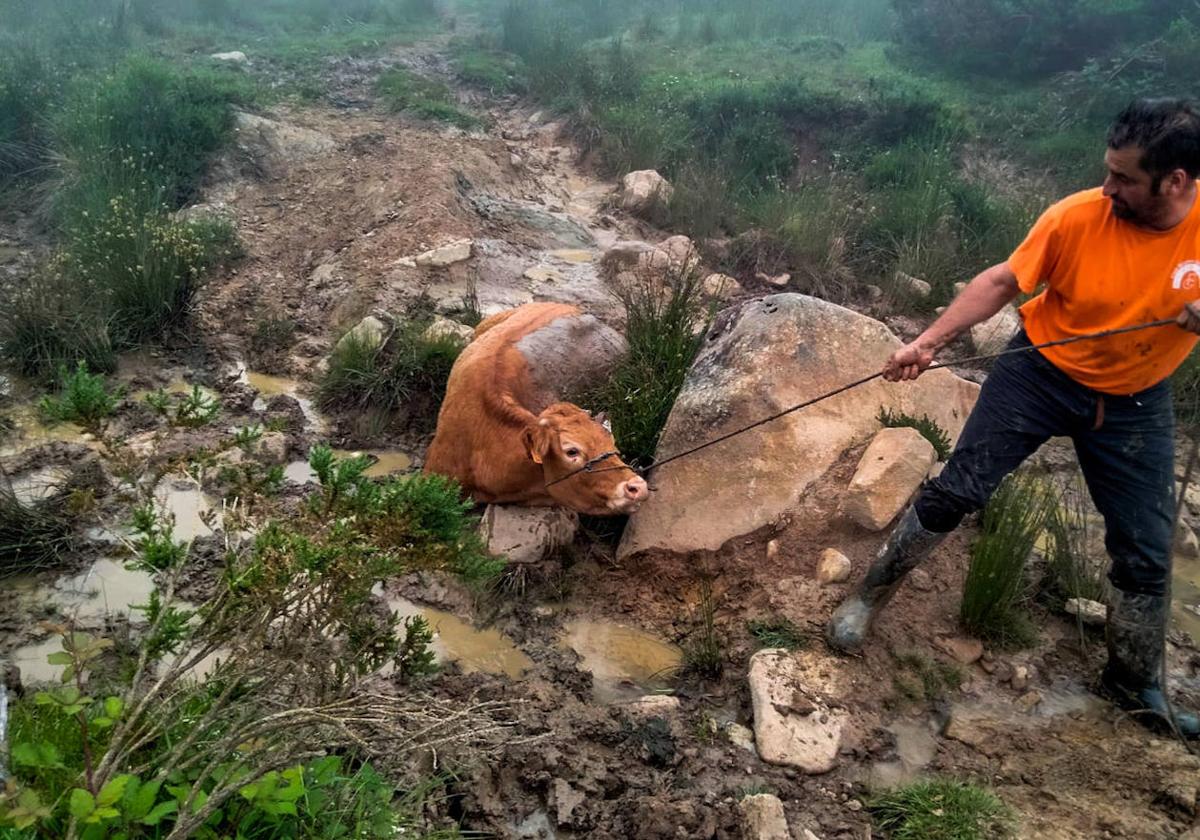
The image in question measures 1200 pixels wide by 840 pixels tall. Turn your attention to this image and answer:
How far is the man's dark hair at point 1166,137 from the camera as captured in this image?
2.84 meters

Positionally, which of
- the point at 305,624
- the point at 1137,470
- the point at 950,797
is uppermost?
the point at 1137,470

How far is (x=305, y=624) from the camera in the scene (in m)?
2.76

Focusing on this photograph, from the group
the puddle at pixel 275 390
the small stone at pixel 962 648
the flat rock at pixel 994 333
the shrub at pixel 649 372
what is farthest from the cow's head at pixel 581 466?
the flat rock at pixel 994 333

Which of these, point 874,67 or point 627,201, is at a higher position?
point 874,67

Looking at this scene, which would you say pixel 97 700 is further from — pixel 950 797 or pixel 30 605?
pixel 950 797

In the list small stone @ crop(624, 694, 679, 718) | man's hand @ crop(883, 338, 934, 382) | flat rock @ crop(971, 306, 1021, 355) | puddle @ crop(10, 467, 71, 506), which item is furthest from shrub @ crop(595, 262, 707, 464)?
puddle @ crop(10, 467, 71, 506)

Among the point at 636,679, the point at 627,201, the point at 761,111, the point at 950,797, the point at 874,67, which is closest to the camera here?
the point at 950,797

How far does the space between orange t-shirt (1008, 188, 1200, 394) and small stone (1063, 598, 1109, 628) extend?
143cm

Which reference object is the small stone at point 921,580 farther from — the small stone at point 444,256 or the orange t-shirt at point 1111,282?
the small stone at point 444,256

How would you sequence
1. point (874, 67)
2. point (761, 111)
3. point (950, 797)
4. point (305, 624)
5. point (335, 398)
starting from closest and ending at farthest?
point (305, 624) → point (950, 797) → point (335, 398) → point (761, 111) → point (874, 67)

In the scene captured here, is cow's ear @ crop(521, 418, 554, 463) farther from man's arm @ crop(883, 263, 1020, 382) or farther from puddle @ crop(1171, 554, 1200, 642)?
puddle @ crop(1171, 554, 1200, 642)

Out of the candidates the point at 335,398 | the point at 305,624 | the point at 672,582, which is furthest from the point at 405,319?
the point at 305,624

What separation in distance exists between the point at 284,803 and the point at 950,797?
2.32 metres

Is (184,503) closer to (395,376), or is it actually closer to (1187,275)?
(395,376)
